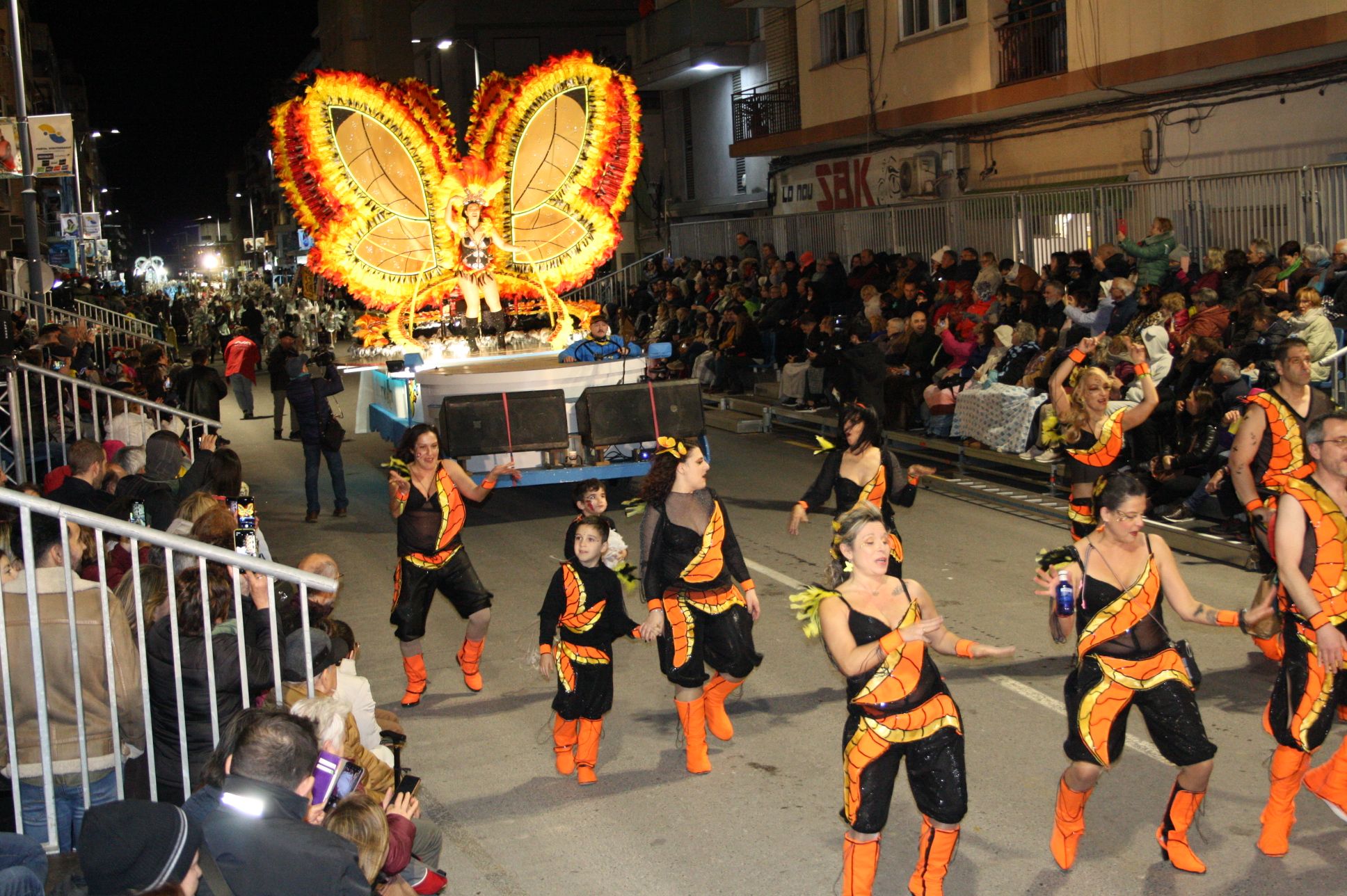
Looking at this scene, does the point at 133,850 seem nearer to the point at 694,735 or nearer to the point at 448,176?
the point at 694,735

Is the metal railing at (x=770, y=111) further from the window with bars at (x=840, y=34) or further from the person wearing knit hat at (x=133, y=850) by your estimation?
the person wearing knit hat at (x=133, y=850)

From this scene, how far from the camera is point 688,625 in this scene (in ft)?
22.4

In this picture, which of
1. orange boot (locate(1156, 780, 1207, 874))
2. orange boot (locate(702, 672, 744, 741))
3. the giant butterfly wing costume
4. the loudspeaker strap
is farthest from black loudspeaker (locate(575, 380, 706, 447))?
orange boot (locate(1156, 780, 1207, 874))

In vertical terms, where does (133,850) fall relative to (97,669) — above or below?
below

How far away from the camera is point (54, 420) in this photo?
536 inches

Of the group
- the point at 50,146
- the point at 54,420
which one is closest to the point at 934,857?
the point at 54,420

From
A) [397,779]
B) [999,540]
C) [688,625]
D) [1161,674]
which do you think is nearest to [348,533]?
[999,540]

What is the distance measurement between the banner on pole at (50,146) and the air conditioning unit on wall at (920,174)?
555 inches

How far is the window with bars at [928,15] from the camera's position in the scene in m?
21.8

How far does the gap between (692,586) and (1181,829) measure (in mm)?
2514

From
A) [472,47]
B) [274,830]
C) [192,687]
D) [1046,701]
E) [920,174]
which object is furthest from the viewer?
[472,47]

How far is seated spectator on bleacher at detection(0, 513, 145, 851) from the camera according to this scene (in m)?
4.96

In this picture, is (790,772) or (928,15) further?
(928,15)

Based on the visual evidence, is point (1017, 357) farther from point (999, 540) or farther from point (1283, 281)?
Answer: point (999, 540)
